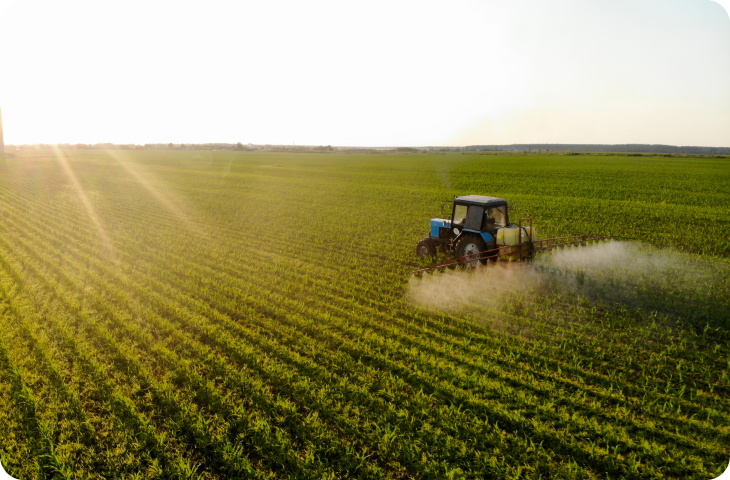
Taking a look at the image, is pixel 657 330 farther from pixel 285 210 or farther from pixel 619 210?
pixel 285 210

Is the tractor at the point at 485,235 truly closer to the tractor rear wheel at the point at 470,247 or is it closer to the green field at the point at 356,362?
the tractor rear wheel at the point at 470,247

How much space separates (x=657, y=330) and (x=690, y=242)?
993 centimetres

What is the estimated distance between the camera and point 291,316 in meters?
8.44

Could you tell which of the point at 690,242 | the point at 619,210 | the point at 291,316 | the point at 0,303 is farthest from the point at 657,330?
the point at 619,210

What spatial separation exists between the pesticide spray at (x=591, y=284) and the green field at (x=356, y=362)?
2.7 inches

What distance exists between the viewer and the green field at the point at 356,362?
484cm

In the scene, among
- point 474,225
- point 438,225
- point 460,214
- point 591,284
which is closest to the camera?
point 591,284

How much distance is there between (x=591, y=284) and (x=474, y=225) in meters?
3.19

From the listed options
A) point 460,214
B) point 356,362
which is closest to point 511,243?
point 460,214

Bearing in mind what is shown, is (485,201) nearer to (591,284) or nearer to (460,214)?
(460,214)

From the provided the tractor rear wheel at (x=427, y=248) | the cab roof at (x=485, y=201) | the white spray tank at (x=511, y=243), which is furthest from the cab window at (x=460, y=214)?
the white spray tank at (x=511, y=243)

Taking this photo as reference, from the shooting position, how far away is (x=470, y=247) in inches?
447

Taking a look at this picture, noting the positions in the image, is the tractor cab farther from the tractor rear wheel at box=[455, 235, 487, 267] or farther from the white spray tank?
the white spray tank

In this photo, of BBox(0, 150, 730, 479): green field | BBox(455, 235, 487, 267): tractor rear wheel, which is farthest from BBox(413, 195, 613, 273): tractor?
BBox(0, 150, 730, 479): green field
